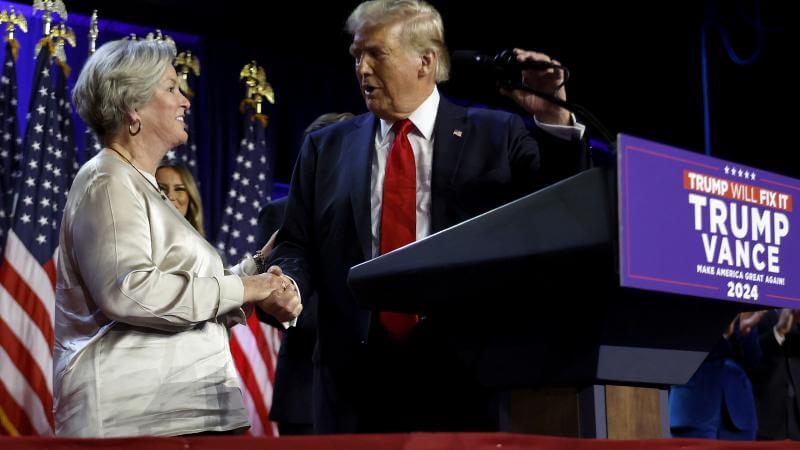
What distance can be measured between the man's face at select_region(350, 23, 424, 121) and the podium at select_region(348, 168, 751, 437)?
0.74 m

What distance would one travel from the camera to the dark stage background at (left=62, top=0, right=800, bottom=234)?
5.83 metres

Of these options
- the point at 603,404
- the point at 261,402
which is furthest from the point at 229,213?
the point at 603,404

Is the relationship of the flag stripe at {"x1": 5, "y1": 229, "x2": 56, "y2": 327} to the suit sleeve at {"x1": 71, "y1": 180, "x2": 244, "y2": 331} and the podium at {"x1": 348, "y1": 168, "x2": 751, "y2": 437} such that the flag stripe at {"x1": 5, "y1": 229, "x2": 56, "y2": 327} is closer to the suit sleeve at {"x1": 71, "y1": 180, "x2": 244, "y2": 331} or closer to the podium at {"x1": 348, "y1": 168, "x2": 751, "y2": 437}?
the suit sleeve at {"x1": 71, "y1": 180, "x2": 244, "y2": 331}

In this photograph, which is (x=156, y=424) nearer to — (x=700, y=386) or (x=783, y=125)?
(x=700, y=386)

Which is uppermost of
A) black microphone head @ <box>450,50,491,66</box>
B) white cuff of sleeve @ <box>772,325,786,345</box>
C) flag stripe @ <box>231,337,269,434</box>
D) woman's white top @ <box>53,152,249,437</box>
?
black microphone head @ <box>450,50,491,66</box>

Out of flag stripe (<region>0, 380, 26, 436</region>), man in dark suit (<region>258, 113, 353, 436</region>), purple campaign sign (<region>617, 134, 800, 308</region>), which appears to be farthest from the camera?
flag stripe (<region>0, 380, 26, 436</region>)

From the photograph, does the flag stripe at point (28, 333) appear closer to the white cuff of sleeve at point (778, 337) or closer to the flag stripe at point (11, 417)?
the flag stripe at point (11, 417)

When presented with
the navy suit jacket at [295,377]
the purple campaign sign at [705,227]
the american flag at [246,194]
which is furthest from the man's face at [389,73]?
the american flag at [246,194]

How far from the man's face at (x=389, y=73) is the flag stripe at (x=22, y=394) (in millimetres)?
3119

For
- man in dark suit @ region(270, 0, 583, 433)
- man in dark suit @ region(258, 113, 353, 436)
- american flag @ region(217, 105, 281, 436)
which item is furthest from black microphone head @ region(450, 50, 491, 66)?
american flag @ region(217, 105, 281, 436)

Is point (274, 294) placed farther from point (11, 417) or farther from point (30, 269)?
point (30, 269)

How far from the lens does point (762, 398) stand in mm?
5055

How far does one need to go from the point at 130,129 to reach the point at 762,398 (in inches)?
169

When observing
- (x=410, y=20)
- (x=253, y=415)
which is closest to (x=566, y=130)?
(x=410, y=20)
